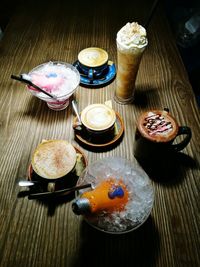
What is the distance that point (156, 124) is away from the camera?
1.00m

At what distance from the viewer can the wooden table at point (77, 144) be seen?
0.87m

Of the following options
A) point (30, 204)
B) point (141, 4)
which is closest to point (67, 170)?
point (30, 204)

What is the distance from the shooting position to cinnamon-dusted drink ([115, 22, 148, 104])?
115 centimetres

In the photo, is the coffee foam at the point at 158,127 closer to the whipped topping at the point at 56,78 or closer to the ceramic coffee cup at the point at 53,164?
the ceramic coffee cup at the point at 53,164

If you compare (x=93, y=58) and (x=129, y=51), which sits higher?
(x=129, y=51)

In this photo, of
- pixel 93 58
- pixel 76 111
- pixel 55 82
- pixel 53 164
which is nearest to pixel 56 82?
pixel 55 82

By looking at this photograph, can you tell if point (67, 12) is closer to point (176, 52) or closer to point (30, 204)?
point (176, 52)

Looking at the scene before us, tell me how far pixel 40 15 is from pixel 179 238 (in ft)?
6.95

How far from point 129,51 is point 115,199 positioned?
0.76 metres

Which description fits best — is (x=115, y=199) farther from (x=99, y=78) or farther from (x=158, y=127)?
(x=99, y=78)

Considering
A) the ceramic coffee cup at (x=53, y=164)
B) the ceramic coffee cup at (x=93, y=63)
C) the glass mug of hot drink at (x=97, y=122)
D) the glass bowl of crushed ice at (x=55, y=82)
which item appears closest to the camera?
the ceramic coffee cup at (x=53, y=164)

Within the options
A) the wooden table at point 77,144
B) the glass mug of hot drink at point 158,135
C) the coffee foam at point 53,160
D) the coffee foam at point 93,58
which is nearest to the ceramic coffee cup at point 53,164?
the coffee foam at point 53,160

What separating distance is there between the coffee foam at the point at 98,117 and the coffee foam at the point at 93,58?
0.41 metres

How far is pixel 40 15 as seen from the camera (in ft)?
6.81
